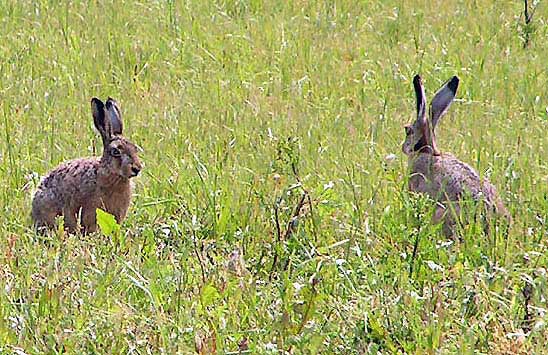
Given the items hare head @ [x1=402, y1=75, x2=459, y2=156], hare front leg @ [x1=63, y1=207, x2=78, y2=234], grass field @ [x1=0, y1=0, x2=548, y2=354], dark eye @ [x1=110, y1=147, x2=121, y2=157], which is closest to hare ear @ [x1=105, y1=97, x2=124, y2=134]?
dark eye @ [x1=110, y1=147, x2=121, y2=157]

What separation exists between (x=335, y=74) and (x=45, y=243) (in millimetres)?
3483

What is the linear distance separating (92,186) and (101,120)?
36cm

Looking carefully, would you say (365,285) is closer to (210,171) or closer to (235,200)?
(235,200)

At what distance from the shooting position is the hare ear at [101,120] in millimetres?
5785

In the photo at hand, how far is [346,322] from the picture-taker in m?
3.89

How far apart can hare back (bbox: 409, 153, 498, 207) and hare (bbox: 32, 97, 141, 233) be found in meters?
1.39

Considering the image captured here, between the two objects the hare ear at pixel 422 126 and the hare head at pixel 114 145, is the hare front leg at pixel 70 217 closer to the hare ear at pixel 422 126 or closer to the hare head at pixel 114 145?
the hare head at pixel 114 145

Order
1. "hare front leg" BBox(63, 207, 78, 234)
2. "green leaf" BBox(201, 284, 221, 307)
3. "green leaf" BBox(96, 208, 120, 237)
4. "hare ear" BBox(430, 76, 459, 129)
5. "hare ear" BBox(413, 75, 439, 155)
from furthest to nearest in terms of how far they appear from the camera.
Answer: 1. "hare ear" BBox(430, 76, 459, 129)
2. "hare ear" BBox(413, 75, 439, 155)
3. "hare front leg" BBox(63, 207, 78, 234)
4. "green leaf" BBox(96, 208, 120, 237)
5. "green leaf" BBox(201, 284, 221, 307)

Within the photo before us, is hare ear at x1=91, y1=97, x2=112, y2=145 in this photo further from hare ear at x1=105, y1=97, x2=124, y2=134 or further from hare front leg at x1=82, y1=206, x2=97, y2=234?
hare front leg at x1=82, y1=206, x2=97, y2=234

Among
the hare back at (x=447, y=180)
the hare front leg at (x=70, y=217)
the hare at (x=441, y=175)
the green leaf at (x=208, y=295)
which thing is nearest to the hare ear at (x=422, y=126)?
the hare at (x=441, y=175)

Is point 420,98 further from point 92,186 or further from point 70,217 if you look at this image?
point 70,217

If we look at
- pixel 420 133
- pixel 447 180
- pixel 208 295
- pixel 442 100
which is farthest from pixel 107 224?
pixel 442 100

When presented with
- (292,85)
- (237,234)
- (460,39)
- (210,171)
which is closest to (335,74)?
(292,85)

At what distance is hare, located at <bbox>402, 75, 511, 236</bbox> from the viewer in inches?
194
